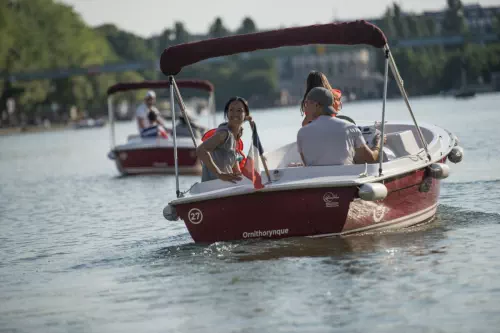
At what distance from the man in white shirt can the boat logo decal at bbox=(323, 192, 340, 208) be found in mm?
630

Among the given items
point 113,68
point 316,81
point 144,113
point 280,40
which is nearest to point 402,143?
point 316,81

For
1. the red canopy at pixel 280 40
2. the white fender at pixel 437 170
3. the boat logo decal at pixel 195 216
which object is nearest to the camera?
the red canopy at pixel 280 40

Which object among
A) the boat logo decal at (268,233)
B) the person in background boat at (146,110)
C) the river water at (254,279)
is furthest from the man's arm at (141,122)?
the boat logo decal at (268,233)

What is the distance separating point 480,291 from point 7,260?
6753 mm

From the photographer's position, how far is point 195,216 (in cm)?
1309

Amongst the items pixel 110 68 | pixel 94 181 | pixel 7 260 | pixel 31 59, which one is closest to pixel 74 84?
pixel 31 59

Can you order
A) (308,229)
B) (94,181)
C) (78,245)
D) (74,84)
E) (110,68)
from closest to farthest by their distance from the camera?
(308,229) → (78,245) → (94,181) → (74,84) → (110,68)

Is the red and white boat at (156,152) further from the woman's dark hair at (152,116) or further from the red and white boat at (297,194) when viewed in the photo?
the red and white boat at (297,194)

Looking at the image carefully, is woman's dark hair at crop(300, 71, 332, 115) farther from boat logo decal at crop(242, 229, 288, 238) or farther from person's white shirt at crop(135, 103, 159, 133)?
person's white shirt at crop(135, 103, 159, 133)

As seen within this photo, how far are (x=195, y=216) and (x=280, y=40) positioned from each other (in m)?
2.13

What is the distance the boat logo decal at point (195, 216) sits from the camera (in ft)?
42.8

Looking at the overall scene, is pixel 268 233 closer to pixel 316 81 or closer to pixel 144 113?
pixel 316 81

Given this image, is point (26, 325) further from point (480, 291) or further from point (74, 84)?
point (74, 84)

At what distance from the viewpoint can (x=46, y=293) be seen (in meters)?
11.9
